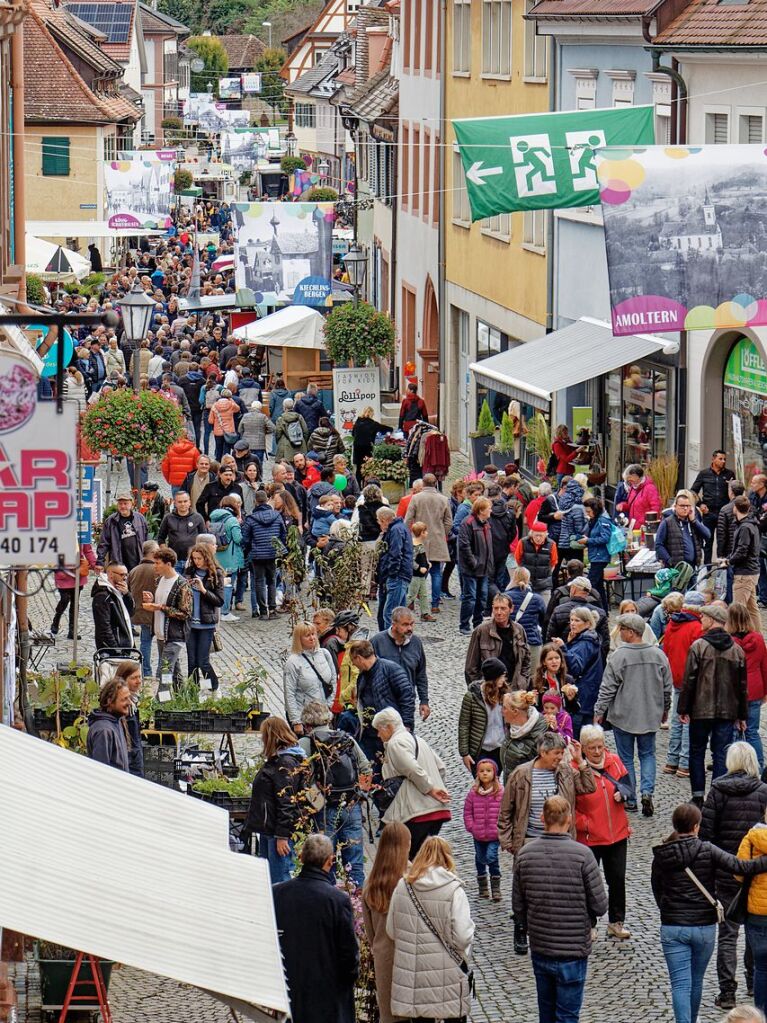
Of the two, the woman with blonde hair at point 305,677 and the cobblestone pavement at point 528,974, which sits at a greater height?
the woman with blonde hair at point 305,677

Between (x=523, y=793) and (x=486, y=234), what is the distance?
23.4m

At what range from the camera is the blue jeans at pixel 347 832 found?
1159 centimetres

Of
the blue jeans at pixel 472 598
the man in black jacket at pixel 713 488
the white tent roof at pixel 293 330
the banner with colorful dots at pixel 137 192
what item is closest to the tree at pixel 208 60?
the banner with colorful dots at pixel 137 192

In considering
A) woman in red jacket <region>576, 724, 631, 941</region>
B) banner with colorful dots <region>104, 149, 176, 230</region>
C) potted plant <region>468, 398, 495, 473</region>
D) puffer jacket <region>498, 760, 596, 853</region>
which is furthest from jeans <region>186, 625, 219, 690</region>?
banner with colorful dots <region>104, 149, 176, 230</region>

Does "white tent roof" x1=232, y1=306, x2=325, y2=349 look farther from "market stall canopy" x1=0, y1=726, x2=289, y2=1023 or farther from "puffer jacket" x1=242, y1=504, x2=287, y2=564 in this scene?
"market stall canopy" x1=0, y1=726, x2=289, y2=1023

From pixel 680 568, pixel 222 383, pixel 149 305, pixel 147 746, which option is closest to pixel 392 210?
pixel 222 383

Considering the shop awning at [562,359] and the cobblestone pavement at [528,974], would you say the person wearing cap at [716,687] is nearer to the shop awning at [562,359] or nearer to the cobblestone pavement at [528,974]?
the cobblestone pavement at [528,974]

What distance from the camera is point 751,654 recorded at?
14.0 meters

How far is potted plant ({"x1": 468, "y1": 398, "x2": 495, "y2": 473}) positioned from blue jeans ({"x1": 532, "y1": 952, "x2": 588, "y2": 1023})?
21199 mm

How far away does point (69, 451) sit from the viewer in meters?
9.10

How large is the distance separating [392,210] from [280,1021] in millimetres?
40265

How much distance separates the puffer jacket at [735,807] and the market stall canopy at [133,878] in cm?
306

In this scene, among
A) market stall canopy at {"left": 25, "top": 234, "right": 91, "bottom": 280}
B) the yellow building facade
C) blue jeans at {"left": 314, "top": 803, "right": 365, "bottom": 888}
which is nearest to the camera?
blue jeans at {"left": 314, "top": 803, "right": 365, "bottom": 888}

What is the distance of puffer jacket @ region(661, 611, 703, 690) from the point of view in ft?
48.0
